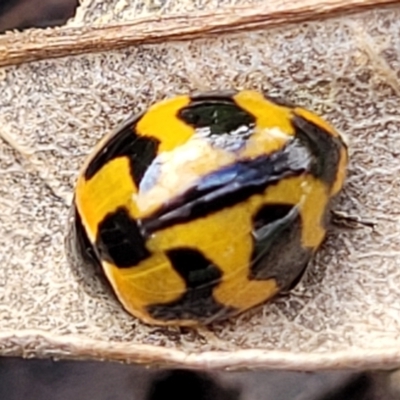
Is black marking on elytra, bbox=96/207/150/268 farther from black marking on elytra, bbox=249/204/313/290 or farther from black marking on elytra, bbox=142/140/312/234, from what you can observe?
black marking on elytra, bbox=249/204/313/290

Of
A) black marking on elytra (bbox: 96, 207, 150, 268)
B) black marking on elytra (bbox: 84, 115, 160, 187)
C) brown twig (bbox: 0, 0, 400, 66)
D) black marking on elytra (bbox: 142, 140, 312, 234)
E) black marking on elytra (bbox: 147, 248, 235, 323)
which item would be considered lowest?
black marking on elytra (bbox: 147, 248, 235, 323)

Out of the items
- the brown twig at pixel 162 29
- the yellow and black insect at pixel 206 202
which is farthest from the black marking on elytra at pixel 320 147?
the brown twig at pixel 162 29

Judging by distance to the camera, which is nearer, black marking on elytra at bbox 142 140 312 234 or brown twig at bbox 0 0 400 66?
black marking on elytra at bbox 142 140 312 234

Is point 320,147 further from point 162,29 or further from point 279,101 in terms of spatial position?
point 162,29

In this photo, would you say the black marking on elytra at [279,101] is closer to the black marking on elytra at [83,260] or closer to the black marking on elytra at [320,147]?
the black marking on elytra at [320,147]

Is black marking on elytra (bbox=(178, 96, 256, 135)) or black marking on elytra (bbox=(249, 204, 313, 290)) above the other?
black marking on elytra (bbox=(178, 96, 256, 135))

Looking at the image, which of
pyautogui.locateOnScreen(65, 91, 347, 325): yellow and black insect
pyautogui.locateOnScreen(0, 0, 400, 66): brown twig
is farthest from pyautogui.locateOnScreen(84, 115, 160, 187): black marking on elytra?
pyautogui.locateOnScreen(0, 0, 400, 66): brown twig

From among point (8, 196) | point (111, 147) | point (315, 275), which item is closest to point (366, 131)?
point (315, 275)
